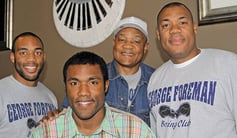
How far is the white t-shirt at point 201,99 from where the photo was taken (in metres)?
1.35

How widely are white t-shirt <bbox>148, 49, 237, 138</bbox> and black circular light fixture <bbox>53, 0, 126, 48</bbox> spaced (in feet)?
2.86

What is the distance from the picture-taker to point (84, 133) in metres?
1.41

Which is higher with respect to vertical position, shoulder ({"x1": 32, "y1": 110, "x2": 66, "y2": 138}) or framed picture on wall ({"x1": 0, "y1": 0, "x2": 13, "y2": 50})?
framed picture on wall ({"x1": 0, "y1": 0, "x2": 13, "y2": 50})

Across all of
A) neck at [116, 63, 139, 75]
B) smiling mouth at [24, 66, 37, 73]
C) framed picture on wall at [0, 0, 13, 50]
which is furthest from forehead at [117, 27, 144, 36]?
framed picture on wall at [0, 0, 13, 50]

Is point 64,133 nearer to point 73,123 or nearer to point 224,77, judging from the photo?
point 73,123

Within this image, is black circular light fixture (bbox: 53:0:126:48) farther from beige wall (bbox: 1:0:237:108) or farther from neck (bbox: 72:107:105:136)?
neck (bbox: 72:107:105:136)

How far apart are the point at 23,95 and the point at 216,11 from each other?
4.01 ft

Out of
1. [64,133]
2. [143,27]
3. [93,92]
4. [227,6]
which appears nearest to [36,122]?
[64,133]

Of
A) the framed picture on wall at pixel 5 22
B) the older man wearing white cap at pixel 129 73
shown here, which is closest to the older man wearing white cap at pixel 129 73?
the older man wearing white cap at pixel 129 73

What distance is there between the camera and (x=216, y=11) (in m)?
1.85

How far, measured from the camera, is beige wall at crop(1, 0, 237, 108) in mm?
1860

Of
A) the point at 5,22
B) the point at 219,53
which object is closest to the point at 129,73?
the point at 219,53

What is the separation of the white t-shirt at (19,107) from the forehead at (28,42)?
21 cm

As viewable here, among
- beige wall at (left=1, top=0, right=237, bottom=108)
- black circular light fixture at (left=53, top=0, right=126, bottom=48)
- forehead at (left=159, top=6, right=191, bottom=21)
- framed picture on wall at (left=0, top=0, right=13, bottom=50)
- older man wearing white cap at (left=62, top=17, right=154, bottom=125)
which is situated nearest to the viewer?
forehead at (left=159, top=6, right=191, bottom=21)
